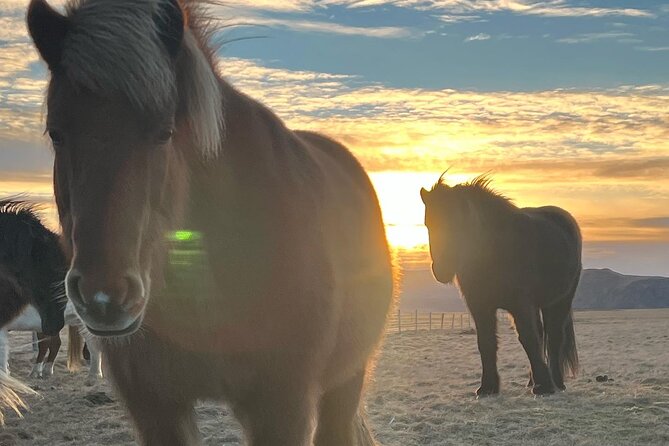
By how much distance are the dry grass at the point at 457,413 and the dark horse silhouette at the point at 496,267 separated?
47 cm

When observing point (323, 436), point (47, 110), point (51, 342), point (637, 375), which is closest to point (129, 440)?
point (323, 436)

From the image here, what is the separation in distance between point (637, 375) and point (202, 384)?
919 centimetres

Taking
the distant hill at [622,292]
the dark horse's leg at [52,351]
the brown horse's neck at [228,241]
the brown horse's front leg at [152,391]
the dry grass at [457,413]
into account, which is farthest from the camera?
the distant hill at [622,292]

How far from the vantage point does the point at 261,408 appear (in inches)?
97.3

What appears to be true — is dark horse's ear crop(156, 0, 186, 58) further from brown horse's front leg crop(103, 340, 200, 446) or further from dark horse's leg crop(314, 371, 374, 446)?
dark horse's leg crop(314, 371, 374, 446)

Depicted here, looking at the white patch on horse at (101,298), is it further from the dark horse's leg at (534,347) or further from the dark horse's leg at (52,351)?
the dark horse's leg at (52,351)

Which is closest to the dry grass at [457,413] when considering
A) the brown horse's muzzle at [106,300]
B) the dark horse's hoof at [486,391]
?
the dark horse's hoof at [486,391]

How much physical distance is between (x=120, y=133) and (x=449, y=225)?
733cm

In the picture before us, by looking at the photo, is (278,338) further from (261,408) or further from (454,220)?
(454,220)

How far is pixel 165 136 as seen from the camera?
2.02 m

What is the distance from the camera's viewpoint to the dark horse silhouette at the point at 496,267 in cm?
895

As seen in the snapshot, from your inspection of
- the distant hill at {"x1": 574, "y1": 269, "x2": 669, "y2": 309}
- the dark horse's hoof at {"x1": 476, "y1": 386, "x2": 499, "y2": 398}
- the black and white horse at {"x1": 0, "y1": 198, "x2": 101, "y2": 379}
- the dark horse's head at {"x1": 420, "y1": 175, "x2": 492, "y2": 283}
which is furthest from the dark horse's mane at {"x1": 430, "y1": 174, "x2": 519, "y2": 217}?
the distant hill at {"x1": 574, "y1": 269, "x2": 669, "y2": 309}

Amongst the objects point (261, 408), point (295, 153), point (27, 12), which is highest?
point (27, 12)

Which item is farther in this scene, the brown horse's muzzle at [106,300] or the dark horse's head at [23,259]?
the dark horse's head at [23,259]
